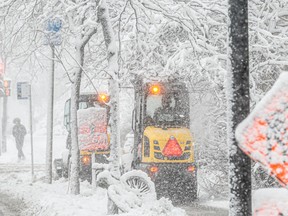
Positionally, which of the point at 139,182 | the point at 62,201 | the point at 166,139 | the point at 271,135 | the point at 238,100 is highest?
the point at 238,100

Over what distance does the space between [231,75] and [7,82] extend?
22.6 m

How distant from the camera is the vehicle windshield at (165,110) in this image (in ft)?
41.5

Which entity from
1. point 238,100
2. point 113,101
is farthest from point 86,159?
point 238,100

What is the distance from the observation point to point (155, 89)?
12594mm

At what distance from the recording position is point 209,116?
15641 millimetres

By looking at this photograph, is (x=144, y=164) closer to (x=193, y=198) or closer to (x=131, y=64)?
(x=193, y=198)

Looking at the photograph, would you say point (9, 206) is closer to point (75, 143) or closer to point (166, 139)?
point (75, 143)

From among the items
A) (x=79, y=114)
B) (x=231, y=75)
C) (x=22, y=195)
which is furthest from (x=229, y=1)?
(x=22, y=195)

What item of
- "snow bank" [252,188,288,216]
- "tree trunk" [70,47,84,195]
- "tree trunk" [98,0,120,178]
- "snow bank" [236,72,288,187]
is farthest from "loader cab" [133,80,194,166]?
"snow bank" [236,72,288,187]

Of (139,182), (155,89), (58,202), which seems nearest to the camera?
(58,202)

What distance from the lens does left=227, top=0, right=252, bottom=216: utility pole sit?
3430 mm

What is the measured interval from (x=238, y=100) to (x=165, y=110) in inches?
359

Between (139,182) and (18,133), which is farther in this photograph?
(18,133)

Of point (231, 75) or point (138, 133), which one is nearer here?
point (231, 75)
